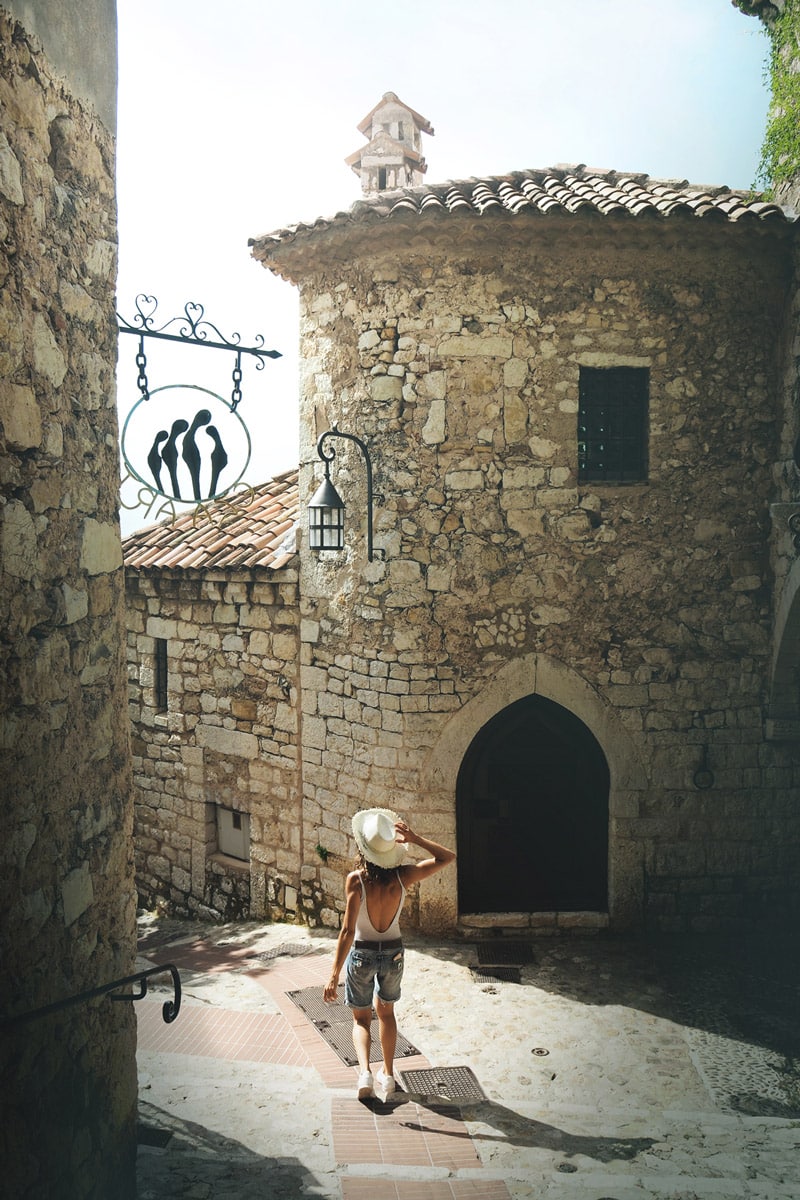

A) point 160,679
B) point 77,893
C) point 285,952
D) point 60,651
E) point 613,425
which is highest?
point 613,425

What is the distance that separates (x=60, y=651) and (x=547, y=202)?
5.64m

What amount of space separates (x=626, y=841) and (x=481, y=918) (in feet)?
4.65

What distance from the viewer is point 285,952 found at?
813 centimetres

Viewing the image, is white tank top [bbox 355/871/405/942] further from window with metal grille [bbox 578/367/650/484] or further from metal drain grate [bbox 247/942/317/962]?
window with metal grille [bbox 578/367/650/484]

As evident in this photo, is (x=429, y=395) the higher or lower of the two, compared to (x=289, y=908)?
higher

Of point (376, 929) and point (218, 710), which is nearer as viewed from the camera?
point (376, 929)

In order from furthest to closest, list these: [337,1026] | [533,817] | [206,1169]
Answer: [533,817], [337,1026], [206,1169]

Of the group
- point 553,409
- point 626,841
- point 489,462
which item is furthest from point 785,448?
point 626,841

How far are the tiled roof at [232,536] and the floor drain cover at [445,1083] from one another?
15.1ft

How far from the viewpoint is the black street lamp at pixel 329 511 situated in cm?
763

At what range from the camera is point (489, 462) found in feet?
25.6

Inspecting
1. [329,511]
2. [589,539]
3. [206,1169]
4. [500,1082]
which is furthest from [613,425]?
[206,1169]

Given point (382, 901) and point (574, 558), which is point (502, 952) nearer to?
point (382, 901)

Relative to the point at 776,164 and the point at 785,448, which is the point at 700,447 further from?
the point at 776,164
